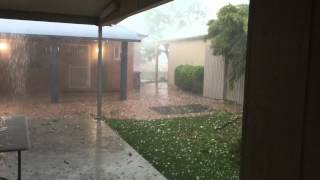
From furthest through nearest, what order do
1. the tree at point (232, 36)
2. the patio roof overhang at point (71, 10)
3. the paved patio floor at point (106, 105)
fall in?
the tree at point (232, 36) → the paved patio floor at point (106, 105) → the patio roof overhang at point (71, 10)

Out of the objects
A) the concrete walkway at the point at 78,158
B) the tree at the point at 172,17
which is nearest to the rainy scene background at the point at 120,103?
the concrete walkway at the point at 78,158

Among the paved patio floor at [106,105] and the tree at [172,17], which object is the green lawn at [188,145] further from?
the tree at [172,17]

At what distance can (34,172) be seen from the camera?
419cm

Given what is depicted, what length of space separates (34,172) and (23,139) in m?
1.22

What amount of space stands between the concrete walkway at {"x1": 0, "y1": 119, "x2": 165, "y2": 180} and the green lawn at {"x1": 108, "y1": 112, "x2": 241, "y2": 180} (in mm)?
A: 271

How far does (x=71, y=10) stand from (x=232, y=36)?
21.9 feet

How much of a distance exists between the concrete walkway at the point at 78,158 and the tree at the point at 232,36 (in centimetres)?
620

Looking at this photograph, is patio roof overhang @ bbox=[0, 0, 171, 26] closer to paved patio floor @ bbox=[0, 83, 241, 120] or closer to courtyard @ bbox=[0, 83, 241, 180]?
courtyard @ bbox=[0, 83, 241, 180]

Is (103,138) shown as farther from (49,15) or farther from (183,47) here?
(183,47)

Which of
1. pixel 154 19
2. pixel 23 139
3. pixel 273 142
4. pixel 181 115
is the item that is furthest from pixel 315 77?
pixel 154 19

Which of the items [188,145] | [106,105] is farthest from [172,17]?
[188,145]

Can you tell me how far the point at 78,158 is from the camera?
4.85 m

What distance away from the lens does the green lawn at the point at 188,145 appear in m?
4.59

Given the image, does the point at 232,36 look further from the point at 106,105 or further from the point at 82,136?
the point at 82,136
